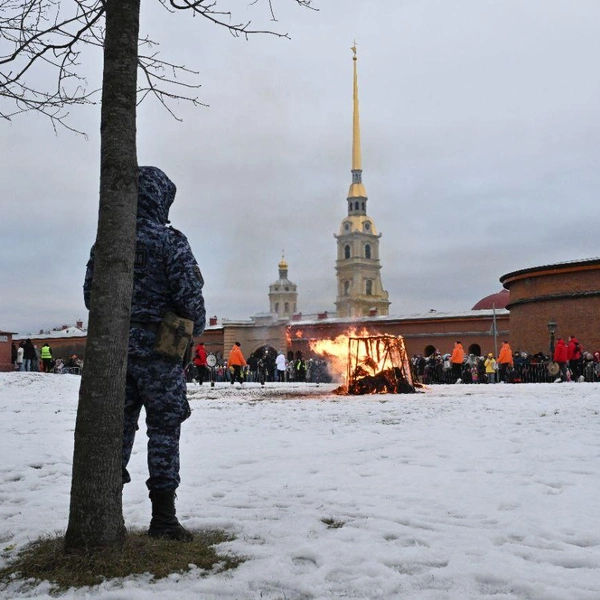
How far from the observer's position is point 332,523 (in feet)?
13.5

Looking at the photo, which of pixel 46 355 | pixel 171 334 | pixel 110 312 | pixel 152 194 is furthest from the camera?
pixel 46 355

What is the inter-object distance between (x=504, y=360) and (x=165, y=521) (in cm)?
2305

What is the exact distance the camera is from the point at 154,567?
3221 millimetres

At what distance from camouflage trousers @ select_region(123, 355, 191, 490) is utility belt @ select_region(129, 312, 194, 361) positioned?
0.09m

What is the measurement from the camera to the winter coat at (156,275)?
399cm

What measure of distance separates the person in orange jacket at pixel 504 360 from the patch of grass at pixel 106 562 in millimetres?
22000

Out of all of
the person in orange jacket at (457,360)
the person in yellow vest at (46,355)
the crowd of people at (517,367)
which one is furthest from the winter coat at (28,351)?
the person in orange jacket at (457,360)

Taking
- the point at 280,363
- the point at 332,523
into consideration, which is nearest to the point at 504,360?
the point at 280,363

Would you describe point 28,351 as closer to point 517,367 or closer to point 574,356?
point 517,367

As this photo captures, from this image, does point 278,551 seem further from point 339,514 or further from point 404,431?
point 404,431

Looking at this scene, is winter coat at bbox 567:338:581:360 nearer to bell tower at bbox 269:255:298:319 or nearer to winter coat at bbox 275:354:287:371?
winter coat at bbox 275:354:287:371

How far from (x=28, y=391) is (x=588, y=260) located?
25.0 metres

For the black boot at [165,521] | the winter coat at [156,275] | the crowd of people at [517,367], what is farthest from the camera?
the crowd of people at [517,367]

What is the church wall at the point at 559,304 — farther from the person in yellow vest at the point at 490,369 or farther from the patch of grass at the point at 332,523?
the patch of grass at the point at 332,523
